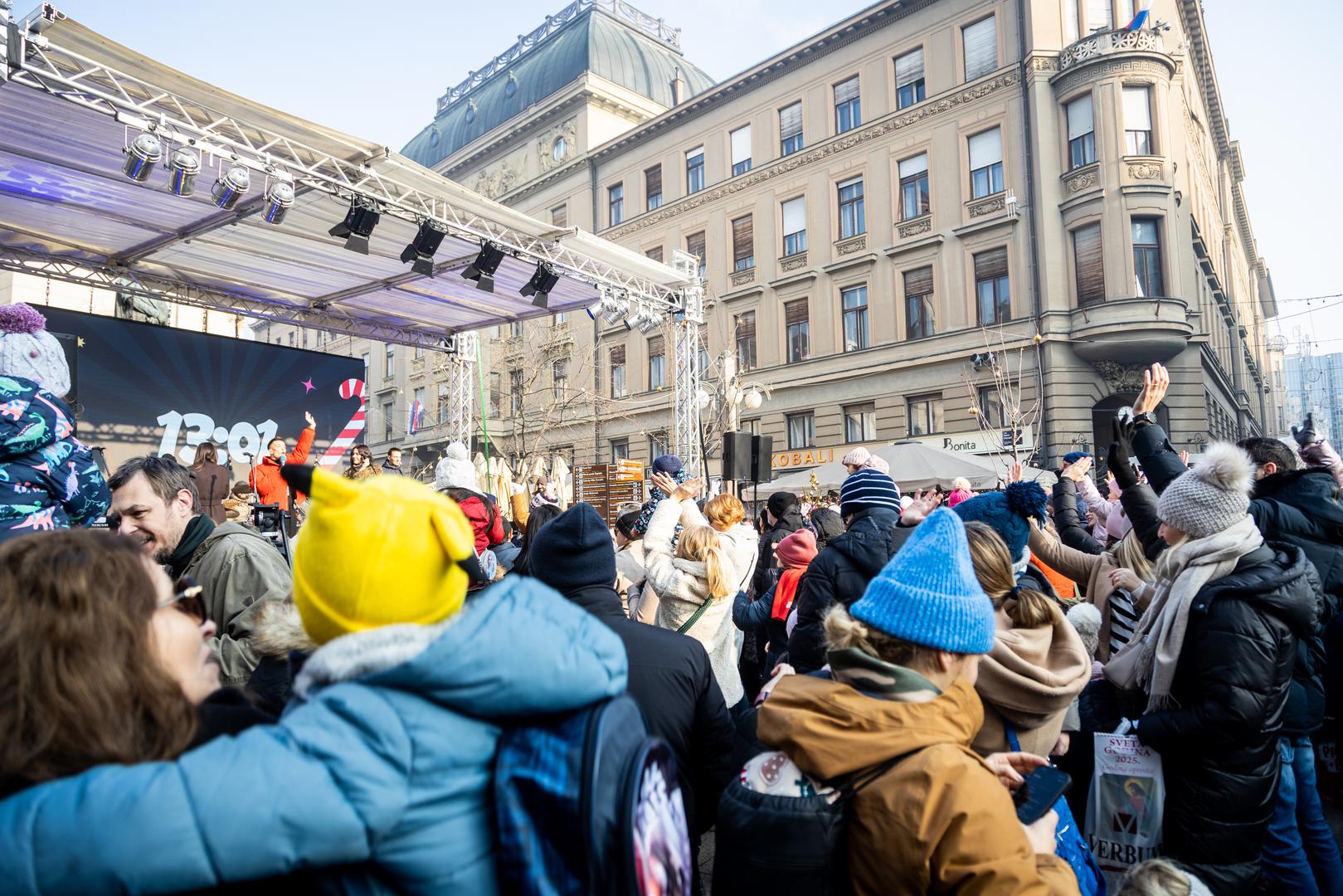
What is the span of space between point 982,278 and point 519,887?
24.7m

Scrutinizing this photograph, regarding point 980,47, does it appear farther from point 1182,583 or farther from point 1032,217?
point 1182,583

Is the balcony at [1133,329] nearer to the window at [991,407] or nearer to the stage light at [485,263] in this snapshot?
the window at [991,407]

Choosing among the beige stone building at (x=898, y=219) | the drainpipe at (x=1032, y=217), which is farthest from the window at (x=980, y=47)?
the drainpipe at (x=1032, y=217)

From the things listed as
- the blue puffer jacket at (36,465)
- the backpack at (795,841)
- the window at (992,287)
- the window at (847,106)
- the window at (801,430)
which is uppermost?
the window at (847,106)

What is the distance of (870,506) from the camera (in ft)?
13.5

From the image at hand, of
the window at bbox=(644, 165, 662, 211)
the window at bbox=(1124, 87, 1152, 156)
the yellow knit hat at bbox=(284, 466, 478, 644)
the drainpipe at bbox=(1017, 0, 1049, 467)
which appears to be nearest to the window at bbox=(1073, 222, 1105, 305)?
the drainpipe at bbox=(1017, 0, 1049, 467)

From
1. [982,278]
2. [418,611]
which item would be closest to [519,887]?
[418,611]

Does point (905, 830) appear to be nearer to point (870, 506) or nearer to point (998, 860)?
point (998, 860)

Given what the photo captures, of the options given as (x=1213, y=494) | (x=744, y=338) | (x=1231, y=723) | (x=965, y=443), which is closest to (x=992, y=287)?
(x=965, y=443)

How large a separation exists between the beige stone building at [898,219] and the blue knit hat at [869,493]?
18.8 metres

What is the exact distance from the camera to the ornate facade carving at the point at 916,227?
24.5 m

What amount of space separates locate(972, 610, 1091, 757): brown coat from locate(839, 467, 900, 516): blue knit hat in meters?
1.56

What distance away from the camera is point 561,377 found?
105ft

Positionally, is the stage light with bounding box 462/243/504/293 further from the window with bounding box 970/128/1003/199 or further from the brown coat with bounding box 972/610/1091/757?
the window with bounding box 970/128/1003/199
